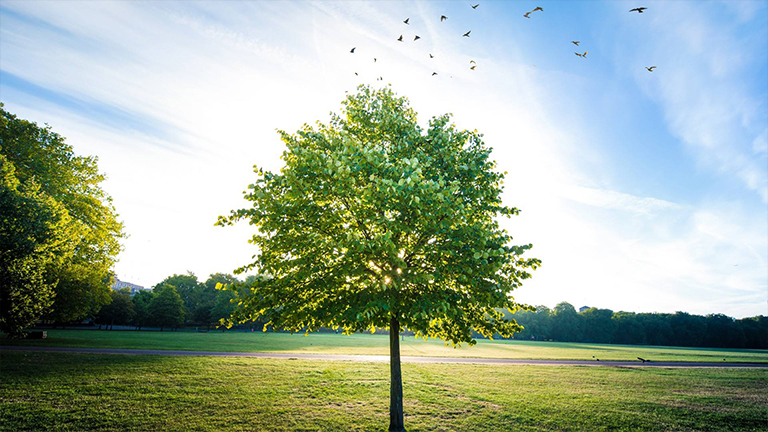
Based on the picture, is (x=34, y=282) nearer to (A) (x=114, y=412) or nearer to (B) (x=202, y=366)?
(B) (x=202, y=366)

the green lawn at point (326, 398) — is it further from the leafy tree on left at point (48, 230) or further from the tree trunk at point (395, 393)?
the leafy tree on left at point (48, 230)

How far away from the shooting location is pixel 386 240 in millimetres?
8977

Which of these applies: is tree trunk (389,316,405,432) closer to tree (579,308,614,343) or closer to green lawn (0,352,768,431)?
green lawn (0,352,768,431)

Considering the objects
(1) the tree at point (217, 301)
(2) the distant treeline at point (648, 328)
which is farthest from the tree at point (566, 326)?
(1) the tree at point (217, 301)

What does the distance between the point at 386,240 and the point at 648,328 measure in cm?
15416

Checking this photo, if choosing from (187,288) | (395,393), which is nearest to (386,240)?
(395,393)

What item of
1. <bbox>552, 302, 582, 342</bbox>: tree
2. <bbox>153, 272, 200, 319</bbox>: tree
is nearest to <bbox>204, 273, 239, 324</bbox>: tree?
<bbox>153, 272, 200, 319</bbox>: tree

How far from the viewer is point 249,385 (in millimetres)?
18219

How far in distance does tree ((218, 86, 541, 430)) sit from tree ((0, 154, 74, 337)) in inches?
838

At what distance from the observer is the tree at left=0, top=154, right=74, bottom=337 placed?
2233 centimetres

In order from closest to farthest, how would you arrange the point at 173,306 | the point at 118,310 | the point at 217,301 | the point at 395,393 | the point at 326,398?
the point at 395,393 < the point at 326,398 < the point at 118,310 < the point at 173,306 < the point at 217,301

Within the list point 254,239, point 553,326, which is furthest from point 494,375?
point 553,326

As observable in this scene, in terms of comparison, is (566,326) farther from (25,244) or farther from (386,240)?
(25,244)

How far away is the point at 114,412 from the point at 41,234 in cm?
1810
